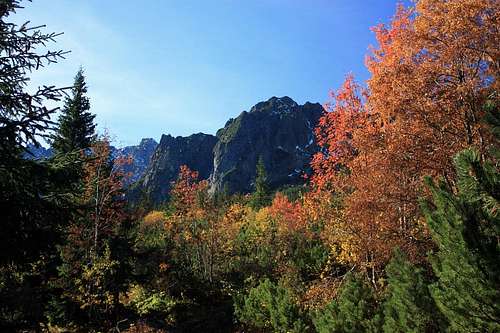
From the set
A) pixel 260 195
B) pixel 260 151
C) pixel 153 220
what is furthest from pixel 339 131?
pixel 260 151

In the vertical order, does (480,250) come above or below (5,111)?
below

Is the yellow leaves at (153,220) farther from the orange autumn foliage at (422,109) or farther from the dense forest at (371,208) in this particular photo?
the orange autumn foliage at (422,109)

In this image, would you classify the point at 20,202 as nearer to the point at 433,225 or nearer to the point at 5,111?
the point at 5,111

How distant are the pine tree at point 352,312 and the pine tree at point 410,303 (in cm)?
157

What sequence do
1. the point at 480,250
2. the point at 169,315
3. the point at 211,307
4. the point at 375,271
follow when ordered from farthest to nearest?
the point at 211,307, the point at 169,315, the point at 375,271, the point at 480,250

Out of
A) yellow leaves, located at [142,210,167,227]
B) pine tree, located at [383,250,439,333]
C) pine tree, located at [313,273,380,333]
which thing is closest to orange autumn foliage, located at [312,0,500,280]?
pine tree, located at [313,273,380,333]

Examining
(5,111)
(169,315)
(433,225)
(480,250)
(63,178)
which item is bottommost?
(169,315)

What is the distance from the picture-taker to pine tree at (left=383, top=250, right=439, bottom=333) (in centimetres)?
812

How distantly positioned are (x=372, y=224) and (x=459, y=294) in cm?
505

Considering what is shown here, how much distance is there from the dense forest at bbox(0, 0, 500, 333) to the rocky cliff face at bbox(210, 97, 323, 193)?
5870 inches

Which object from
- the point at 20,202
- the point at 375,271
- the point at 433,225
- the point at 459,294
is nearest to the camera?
the point at 459,294

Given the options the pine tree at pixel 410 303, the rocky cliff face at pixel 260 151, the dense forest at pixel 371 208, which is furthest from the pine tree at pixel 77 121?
the rocky cliff face at pixel 260 151

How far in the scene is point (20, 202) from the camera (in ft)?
24.7

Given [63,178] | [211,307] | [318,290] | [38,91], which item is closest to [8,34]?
[38,91]
